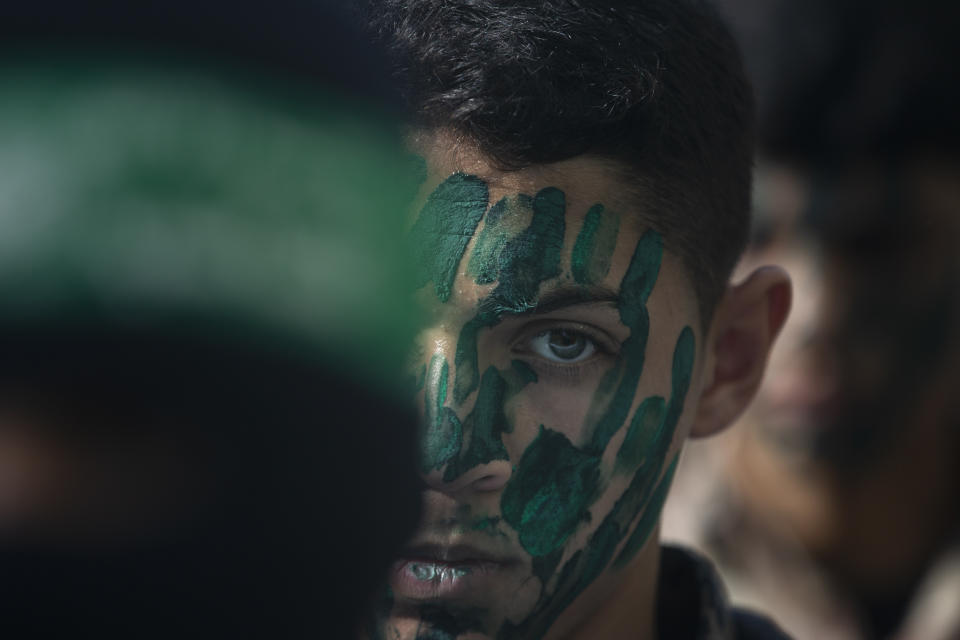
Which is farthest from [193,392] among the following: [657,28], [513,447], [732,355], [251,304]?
[732,355]

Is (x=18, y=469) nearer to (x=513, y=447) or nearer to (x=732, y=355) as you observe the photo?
(x=513, y=447)

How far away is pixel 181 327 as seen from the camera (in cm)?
81

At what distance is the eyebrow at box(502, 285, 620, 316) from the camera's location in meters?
1.65

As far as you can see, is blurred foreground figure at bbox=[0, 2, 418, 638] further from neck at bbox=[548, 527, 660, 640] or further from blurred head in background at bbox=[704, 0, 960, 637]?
blurred head in background at bbox=[704, 0, 960, 637]

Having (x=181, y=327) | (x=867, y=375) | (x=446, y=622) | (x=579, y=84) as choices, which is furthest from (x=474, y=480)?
(x=867, y=375)

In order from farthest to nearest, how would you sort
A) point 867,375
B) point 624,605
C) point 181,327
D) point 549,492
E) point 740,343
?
point 867,375, point 740,343, point 624,605, point 549,492, point 181,327

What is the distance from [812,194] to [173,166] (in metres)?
4.22

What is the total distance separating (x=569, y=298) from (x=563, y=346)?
0.07 m

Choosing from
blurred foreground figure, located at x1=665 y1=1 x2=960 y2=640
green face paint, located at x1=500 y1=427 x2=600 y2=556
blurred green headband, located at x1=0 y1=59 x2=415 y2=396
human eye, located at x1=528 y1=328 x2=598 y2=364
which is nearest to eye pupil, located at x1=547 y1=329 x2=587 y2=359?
human eye, located at x1=528 y1=328 x2=598 y2=364

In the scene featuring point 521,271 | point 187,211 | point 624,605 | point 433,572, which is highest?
point 187,211

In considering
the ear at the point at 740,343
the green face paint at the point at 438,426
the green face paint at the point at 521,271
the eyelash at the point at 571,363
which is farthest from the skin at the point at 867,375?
the green face paint at the point at 438,426

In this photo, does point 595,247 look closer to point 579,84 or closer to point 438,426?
point 579,84

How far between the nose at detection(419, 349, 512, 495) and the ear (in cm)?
51

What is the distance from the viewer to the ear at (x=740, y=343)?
201 centimetres
